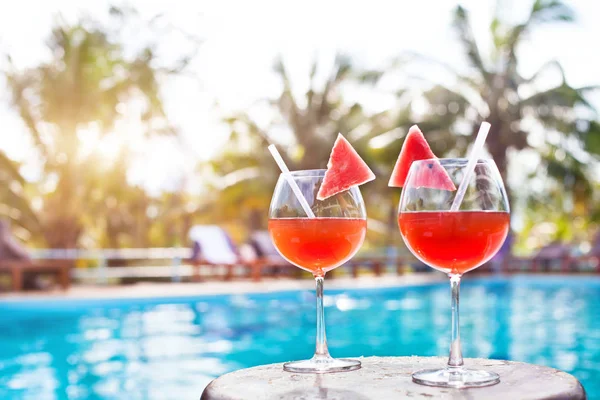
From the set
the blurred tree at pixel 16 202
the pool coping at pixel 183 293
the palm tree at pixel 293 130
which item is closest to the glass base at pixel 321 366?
the pool coping at pixel 183 293

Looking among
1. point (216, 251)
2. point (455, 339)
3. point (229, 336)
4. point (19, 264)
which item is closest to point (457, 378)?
point (455, 339)

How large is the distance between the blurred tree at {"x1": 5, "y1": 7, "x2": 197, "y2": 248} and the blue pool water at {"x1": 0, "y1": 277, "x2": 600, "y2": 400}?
4857mm

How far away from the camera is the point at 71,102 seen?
15555mm

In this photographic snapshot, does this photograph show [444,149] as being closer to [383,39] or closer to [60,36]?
[383,39]

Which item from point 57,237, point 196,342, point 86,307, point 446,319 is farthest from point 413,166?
point 57,237

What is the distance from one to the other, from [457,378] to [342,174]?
1.40 ft

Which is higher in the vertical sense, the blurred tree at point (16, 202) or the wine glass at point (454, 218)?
the blurred tree at point (16, 202)

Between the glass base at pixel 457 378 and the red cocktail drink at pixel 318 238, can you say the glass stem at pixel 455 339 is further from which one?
the red cocktail drink at pixel 318 238

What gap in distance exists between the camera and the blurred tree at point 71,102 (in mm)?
15570

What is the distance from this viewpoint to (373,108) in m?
22.5

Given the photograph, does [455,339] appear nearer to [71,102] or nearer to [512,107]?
[71,102]

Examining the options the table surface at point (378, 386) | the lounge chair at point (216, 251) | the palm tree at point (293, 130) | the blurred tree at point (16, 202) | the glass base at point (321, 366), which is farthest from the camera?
the palm tree at point (293, 130)

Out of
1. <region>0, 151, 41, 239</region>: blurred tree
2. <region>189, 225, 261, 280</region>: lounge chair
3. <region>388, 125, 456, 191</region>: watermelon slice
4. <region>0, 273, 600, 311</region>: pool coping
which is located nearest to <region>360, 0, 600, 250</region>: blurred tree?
<region>0, 273, 600, 311</region>: pool coping

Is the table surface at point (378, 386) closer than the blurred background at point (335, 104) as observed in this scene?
Yes
